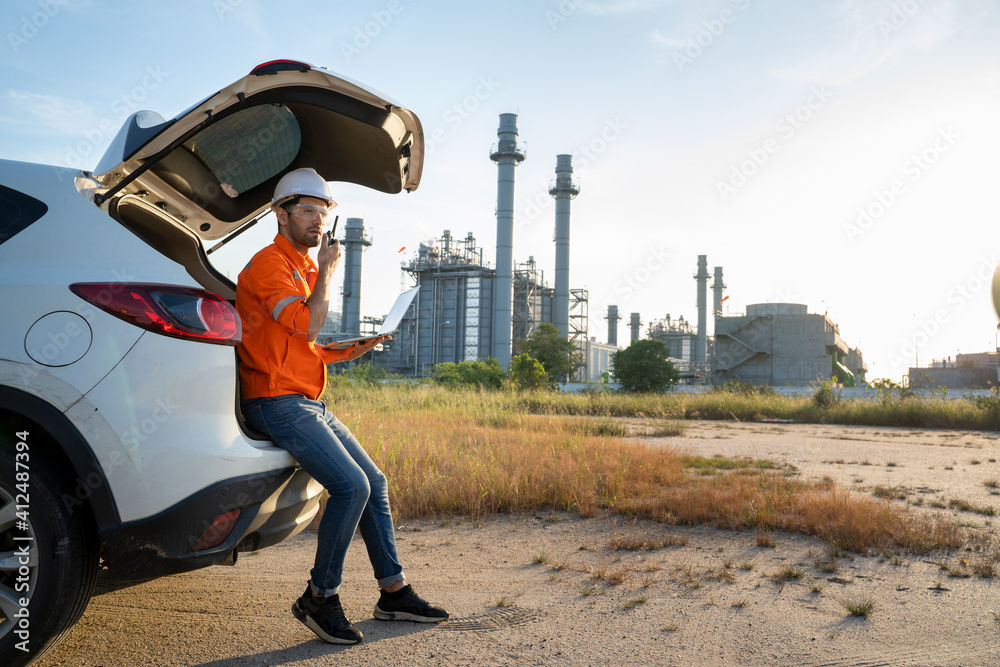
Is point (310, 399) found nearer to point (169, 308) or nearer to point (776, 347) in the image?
point (169, 308)

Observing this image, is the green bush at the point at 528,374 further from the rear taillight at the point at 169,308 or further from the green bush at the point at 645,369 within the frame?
the rear taillight at the point at 169,308

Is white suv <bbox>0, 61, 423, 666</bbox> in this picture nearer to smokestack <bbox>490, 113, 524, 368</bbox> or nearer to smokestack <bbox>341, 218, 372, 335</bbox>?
smokestack <bbox>490, 113, 524, 368</bbox>

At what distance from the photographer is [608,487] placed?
219 inches

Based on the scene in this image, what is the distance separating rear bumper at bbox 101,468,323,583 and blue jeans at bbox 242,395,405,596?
0.52 feet

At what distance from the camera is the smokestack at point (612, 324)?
239 feet

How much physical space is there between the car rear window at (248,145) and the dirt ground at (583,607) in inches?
83.6

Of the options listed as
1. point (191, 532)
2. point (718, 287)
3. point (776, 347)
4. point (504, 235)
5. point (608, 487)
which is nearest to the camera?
point (191, 532)

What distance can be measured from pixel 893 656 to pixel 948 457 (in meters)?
7.68

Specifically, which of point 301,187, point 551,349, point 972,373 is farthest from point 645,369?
point 972,373

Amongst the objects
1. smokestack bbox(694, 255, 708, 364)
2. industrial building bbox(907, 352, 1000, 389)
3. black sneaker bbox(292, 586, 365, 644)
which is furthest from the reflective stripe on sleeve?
smokestack bbox(694, 255, 708, 364)

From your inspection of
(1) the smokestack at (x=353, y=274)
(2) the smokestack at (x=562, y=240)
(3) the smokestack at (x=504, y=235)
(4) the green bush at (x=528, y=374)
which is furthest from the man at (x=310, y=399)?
(1) the smokestack at (x=353, y=274)

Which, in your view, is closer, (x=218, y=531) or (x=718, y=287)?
(x=218, y=531)

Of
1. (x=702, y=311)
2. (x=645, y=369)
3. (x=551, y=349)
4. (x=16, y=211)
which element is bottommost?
(x=645, y=369)

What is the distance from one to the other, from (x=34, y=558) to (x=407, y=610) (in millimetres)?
1456
